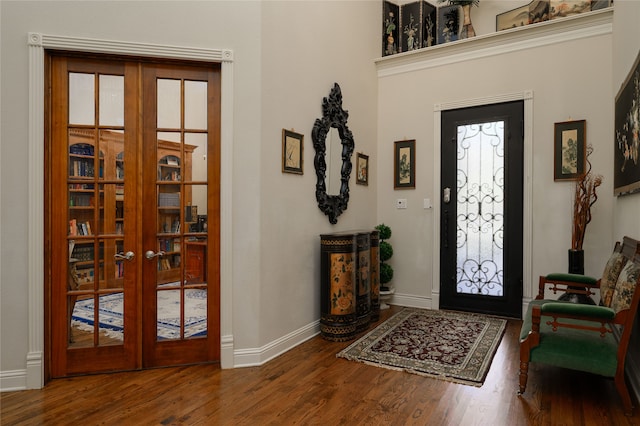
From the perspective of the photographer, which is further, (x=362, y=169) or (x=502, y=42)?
(x=362, y=169)

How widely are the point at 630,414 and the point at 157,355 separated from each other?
3.22 metres

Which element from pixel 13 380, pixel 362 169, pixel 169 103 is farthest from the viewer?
pixel 362 169

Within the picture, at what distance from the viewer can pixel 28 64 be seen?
2686 millimetres

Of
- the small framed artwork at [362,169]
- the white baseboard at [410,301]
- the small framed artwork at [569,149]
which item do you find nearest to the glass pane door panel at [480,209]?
the white baseboard at [410,301]

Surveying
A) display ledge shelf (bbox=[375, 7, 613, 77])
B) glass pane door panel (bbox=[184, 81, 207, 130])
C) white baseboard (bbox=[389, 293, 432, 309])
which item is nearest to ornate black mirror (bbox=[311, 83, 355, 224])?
glass pane door panel (bbox=[184, 81, 207, 130])

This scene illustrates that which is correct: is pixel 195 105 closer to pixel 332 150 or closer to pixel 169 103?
pixel 169 103

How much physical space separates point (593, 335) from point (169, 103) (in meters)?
3.45

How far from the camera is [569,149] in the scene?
4.05 meters

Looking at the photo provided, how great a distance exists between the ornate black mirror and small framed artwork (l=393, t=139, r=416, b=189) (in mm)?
849

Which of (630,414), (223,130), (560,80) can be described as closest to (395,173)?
(560,80)

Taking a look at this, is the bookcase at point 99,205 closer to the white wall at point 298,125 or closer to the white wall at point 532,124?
the white wall at point 298,125

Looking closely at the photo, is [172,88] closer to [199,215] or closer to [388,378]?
[199,215]

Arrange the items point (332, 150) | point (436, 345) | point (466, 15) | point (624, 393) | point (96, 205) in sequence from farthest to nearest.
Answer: point (466, 15)
point (332, 150)
point (436, 345)
point (96, 205)
point (624, 393)

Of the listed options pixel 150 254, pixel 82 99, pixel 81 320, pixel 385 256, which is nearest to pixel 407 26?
pixel 385 256
